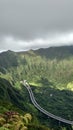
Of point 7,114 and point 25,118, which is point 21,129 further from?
point 25,118

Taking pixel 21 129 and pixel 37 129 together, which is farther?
pixel 37 129

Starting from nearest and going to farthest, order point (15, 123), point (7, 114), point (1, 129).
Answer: point (1, 129) → point (15, 123) → point (7, 114)

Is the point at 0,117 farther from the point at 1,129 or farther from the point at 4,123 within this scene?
the point at 1,129

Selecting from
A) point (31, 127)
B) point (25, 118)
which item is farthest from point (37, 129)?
point (25, 118)

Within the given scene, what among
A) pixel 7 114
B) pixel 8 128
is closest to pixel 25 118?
pixel 7 114

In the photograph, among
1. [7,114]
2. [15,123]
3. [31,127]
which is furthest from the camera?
[31,127]

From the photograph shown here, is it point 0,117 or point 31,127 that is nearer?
point 0,117

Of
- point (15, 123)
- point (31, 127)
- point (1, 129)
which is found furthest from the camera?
point (31, 127)

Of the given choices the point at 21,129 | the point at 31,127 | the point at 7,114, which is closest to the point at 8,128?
the point at 21,129

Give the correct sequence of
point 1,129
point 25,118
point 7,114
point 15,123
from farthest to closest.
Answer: point 25,118
point 7,114
point 15,123
point 1,129
